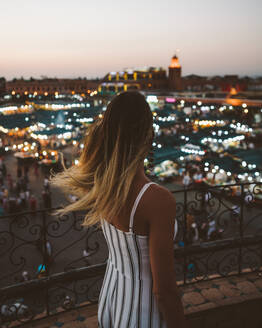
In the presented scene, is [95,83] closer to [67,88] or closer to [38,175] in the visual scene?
[67,88]

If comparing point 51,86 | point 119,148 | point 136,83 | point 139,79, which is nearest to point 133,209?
point 119,148

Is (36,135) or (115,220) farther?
(36,135)

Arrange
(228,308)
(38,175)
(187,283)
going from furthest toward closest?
(38,175), (187,283), (228,308)

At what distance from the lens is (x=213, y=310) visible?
2.62m

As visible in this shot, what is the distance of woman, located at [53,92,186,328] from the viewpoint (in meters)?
1.10

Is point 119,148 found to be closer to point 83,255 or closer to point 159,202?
point 159,202

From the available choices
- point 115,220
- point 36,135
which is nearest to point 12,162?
point 36,135

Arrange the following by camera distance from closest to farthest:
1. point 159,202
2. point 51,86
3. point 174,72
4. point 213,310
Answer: point 159,202
point 213,310
point 51,86
point 174,72

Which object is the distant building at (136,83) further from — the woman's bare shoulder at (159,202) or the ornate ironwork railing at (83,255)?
the woman's bare shoulder at (159,202)

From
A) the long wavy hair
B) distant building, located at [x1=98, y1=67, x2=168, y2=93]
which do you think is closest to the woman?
the long wavy hair

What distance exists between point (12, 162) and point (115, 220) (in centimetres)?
1949

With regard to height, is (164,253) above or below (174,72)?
below

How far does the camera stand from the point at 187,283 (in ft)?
10.0

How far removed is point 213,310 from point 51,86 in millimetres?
89719
